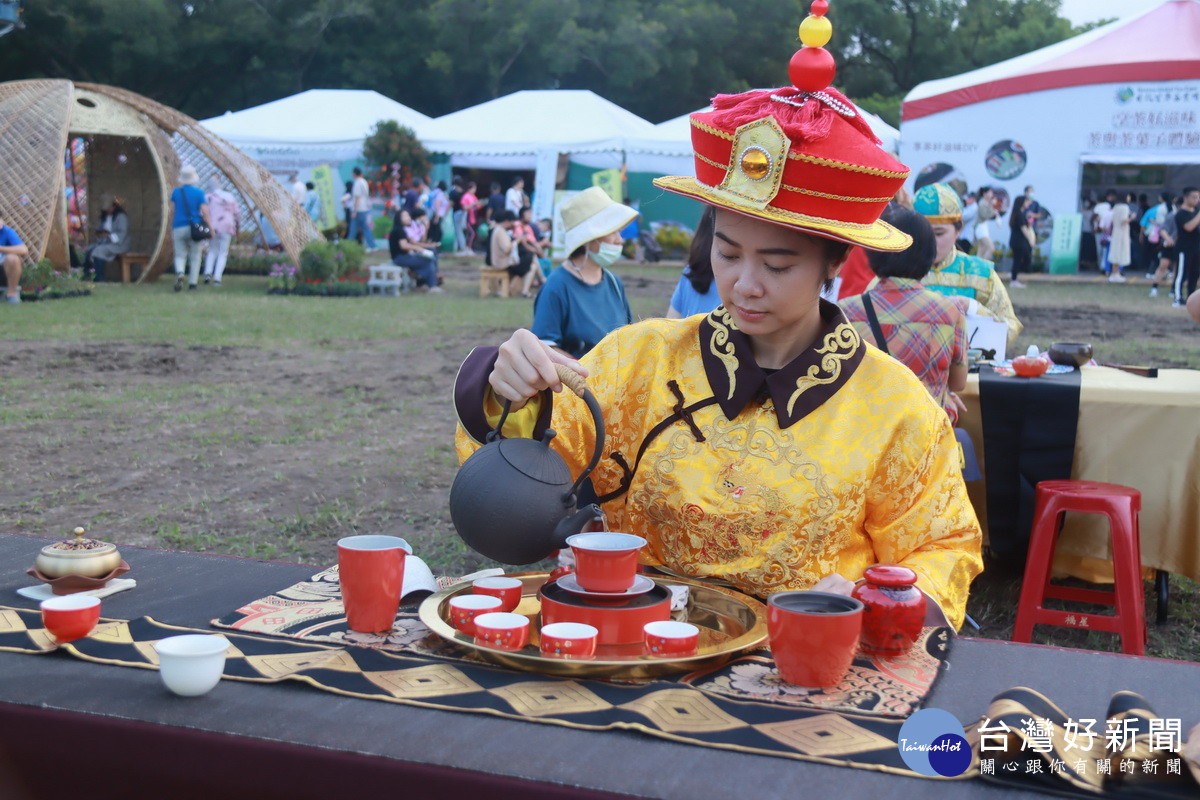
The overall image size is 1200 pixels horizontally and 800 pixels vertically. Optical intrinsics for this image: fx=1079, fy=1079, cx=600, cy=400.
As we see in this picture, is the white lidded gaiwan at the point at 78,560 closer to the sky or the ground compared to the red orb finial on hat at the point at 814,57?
closer to the ground

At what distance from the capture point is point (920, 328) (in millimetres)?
3771

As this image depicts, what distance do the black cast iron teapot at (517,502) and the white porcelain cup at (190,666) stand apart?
0.35 meters

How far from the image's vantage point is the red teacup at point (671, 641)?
142 cm

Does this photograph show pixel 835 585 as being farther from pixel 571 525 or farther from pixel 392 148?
pixel 392 148

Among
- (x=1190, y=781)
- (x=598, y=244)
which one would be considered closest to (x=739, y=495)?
(x=1190, y=781)

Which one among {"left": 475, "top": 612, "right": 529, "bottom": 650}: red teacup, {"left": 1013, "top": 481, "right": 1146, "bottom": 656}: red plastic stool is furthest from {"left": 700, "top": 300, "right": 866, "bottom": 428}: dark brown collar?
{"left": 1013, "top": 481, "right": 1146, "bottom": 656}: red plastic stool

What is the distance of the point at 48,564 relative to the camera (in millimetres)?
1745

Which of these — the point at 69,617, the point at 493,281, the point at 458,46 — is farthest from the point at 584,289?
the point at 458,46

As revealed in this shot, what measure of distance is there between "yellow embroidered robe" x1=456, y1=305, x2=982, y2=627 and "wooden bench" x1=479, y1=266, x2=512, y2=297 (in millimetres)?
12941

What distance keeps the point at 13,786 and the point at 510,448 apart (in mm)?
779

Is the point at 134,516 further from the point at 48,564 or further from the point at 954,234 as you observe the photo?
the point at 954,234

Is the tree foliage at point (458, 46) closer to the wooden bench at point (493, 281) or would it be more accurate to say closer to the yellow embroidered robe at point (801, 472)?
the wooden bench at point (493, 281)

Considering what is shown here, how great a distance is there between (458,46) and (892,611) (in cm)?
3378

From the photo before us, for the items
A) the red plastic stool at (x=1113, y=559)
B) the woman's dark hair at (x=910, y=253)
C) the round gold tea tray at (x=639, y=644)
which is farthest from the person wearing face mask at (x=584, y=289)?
the round gold tea tray at (x=639, y=644)
